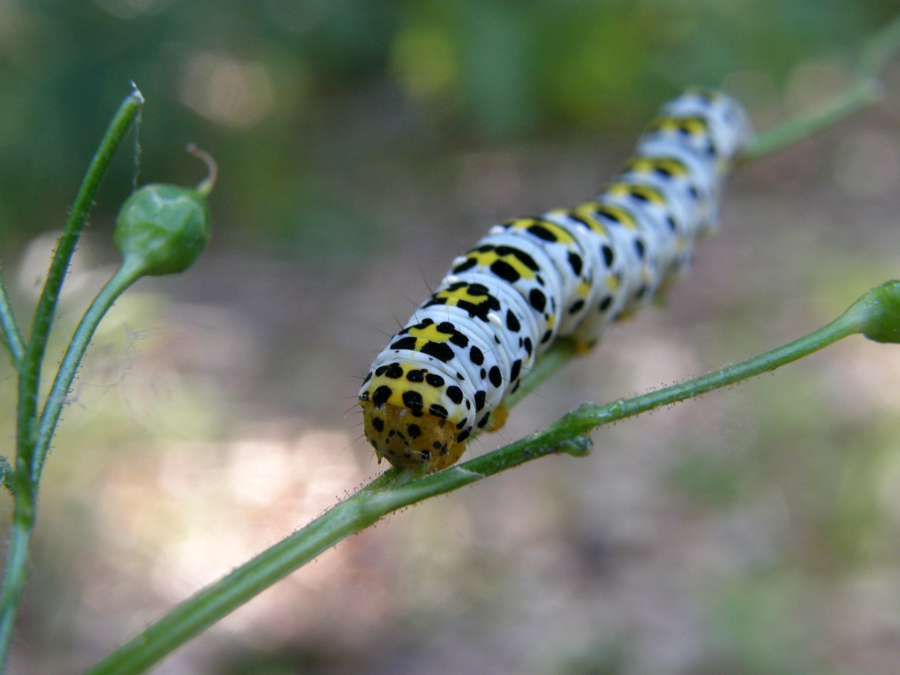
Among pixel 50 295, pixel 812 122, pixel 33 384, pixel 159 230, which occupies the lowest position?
pixel 33 384

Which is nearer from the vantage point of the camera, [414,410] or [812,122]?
[414,410]

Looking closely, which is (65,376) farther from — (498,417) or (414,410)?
(498,417)

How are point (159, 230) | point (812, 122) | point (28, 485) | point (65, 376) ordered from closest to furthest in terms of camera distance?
point (28, 485), point (65, 376), point (159, 230), point (812, 122)

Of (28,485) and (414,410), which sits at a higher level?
(414,410)

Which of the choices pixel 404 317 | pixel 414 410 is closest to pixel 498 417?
pixel 414 410

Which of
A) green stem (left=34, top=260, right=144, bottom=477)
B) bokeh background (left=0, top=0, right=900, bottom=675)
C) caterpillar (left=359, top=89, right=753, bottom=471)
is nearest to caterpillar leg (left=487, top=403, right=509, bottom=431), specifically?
caterpillar (left=359, top=89, right=753, bottom=471)

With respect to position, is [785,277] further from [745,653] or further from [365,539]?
[365,539]

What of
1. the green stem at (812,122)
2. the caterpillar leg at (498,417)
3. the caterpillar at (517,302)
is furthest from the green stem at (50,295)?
the green stem at (812,122)
